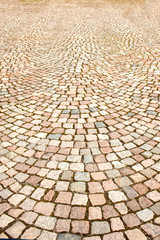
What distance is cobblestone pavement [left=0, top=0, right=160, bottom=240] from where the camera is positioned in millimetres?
2480

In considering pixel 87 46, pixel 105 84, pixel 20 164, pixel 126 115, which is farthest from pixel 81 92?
pixel 87 46

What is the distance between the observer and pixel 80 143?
3.71 m

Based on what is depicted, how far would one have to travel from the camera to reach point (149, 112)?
462cm

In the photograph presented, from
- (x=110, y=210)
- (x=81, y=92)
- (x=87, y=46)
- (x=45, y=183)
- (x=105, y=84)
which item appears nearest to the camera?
(x=110, y=210)

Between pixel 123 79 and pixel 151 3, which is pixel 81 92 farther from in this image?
pixel 151 3

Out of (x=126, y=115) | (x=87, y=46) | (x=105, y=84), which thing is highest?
(x=87, y=46)

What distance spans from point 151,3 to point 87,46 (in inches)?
522

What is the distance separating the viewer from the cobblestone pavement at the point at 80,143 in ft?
8.14

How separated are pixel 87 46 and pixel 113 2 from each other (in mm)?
13179

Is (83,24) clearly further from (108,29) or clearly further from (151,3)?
(151,3)

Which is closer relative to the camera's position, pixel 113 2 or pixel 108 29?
pixel 108 29

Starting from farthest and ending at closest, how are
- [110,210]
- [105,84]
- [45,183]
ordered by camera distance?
1. [105,84]
2. [45,183]
3. [110,210]

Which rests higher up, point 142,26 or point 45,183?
point 142,26

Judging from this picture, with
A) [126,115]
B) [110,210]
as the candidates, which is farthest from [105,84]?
[110,210]
